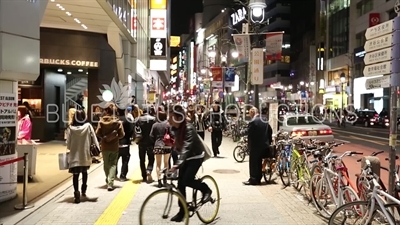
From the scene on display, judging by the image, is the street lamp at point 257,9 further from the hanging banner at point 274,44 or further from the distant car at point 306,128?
the distant car at point 306,128

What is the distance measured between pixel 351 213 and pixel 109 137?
559cm

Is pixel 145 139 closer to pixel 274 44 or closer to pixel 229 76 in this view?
pixel 274 44

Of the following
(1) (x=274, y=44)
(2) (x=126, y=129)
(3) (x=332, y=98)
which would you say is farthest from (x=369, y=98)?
(2) (x=126, y=129)

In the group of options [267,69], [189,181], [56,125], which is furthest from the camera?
[267,69]

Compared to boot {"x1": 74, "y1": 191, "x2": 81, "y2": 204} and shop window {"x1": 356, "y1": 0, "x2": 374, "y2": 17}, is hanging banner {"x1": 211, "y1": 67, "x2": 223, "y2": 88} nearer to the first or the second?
boot {"x1": 74, "y1": 191, "x2": 81, "y2": 204}

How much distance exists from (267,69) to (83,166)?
97122mm

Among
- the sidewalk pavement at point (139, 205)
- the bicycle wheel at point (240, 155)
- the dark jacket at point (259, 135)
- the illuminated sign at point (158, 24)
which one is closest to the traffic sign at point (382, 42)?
the sidewalk pavement at point (139, 205)

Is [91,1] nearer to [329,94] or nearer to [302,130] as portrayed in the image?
[302,130]

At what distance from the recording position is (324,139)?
1584cm

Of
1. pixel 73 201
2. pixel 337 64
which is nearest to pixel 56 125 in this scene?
pixel 73 201

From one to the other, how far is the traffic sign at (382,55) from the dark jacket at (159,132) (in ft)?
15.7

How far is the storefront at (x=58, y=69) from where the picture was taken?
19.4m

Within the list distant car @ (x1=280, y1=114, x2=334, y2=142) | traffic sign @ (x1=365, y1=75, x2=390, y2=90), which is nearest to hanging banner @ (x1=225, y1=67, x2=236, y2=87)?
distant car @ (x1=280, y1=114, x2=334, y2=142)

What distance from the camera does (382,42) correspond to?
259 inches
